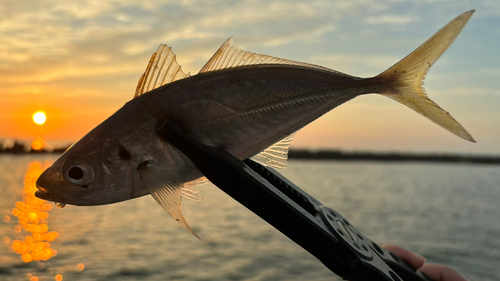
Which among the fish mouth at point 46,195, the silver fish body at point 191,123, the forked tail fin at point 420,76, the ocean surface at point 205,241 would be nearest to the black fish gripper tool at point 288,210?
the silver fish body at point 191,123

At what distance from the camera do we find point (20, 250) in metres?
26.7

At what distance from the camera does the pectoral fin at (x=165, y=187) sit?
1846 millimetres

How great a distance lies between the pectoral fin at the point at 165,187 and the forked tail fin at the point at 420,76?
115 centimetres

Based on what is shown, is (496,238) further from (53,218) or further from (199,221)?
(53,218)

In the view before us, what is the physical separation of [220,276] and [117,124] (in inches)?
802

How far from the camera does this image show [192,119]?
1914 mm

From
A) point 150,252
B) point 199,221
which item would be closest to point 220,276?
point 150,252

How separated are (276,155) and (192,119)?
50cm

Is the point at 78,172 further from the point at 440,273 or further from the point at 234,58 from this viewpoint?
the point at 440,273

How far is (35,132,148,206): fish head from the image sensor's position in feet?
6.38

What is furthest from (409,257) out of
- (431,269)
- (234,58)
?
(234,58)

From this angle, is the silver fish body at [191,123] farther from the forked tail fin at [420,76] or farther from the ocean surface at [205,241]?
the ocean surface at [205,241]

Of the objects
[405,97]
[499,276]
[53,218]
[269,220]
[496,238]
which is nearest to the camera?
[269,220]

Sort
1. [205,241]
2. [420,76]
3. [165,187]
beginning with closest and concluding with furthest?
[165,187]
[420,76]
[205,241]
